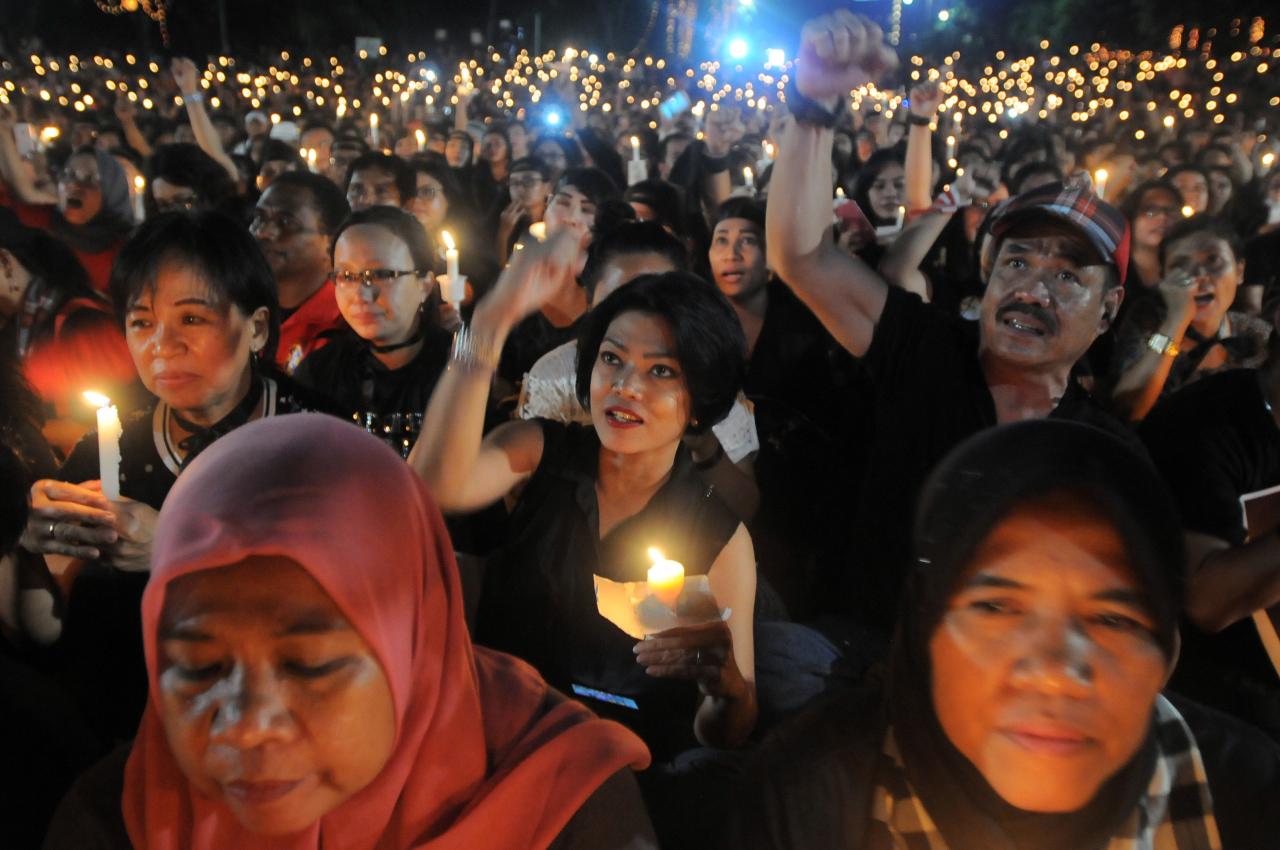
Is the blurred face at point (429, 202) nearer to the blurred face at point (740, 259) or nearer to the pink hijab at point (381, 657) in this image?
the blurred face at point (740, 259)

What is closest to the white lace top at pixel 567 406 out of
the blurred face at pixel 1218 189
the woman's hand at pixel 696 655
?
the woman's hand at pixel 696 655

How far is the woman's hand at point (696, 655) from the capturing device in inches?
79.2

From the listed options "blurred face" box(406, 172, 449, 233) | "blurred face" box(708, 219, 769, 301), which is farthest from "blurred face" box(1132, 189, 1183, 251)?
"blurred face" box(406, 172, 449, 233)

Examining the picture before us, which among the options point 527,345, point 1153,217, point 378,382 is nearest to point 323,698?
point 378,382

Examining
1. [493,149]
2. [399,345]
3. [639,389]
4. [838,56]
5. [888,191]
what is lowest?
[399,345]

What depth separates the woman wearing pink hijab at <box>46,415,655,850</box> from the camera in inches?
51.1

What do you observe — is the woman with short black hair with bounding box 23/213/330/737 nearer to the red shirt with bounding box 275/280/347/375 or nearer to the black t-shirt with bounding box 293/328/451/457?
the black t-shirt with bounding box 293/328/451/457

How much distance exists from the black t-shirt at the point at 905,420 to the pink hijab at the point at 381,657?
137cm

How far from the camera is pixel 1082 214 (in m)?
2.87

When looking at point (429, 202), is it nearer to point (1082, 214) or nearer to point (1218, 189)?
point (1082, 214)

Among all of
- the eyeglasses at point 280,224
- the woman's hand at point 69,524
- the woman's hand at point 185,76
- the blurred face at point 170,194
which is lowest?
the woman's hand at point 69,524

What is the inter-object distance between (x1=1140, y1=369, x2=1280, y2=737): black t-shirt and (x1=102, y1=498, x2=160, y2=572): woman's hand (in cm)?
254

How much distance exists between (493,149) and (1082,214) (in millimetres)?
8187

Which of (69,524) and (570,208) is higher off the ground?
(570,208)
